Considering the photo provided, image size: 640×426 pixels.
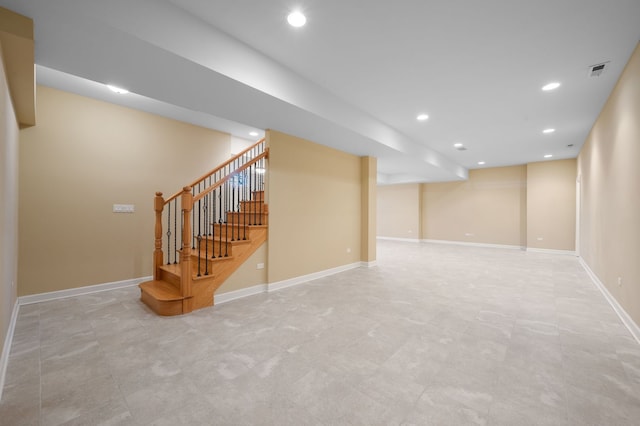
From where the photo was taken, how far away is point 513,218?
959cm

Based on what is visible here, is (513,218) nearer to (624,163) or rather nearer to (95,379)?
(624,163)

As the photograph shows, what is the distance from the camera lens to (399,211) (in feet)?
40.1

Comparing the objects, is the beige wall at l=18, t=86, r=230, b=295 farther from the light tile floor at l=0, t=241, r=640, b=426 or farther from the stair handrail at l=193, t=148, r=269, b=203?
the stair handrail at l=193, t=148, r=269, b=203

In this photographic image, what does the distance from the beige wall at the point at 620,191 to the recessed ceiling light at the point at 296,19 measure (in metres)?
3.46

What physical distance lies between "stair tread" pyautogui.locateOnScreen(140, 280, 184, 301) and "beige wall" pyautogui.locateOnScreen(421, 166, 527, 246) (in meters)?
10.2

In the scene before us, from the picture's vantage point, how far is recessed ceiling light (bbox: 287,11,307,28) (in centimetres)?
243

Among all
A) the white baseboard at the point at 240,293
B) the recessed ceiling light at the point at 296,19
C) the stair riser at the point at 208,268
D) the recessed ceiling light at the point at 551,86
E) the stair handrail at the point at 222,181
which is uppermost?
the recessed ceiling light at the point at 551,86

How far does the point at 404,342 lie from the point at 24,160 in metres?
5.49

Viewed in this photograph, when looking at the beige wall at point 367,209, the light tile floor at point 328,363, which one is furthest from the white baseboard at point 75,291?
the beige wall at point 367,209

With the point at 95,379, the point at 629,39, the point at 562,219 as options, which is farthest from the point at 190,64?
the point at 562,219

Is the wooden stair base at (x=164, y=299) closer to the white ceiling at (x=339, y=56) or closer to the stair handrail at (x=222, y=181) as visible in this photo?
the stair handrail at (x=222, y=181)

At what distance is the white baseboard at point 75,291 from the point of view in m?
3.76

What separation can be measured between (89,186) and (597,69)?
7.23 m

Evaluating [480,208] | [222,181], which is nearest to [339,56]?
[222,181]
